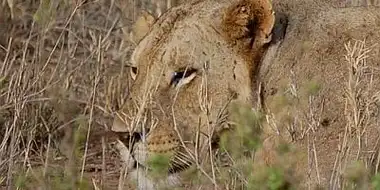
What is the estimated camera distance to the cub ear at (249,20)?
12.4ft

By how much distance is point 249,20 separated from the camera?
3789 millimetres

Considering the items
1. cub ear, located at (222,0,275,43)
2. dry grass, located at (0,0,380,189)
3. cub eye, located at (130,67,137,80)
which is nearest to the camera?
dry grass, located at (0,0,380,189)

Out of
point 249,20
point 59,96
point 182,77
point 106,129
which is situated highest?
point 249,20

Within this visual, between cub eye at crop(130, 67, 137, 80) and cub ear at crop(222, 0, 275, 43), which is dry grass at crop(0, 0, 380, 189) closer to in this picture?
cub eye at crop(130, 67, 137, 80)

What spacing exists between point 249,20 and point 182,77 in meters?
0.28

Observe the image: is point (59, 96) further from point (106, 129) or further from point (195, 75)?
point (195, 75)

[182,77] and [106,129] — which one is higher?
[182,77]

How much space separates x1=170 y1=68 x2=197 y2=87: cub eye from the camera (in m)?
3.84

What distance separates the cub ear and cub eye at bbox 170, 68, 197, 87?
0.17m

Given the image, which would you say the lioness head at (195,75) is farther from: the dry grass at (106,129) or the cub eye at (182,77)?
the dry grass at (106,129)

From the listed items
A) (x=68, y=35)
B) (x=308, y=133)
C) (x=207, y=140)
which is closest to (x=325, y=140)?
(x=308, y=133)

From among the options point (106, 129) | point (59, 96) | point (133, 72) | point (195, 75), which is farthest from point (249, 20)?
point (106, 129)

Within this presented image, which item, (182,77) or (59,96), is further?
A: (59,96)

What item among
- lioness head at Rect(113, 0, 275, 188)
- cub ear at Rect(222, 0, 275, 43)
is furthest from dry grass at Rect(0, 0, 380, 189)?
cub ear at Rect(222, 0, 275, 43)
